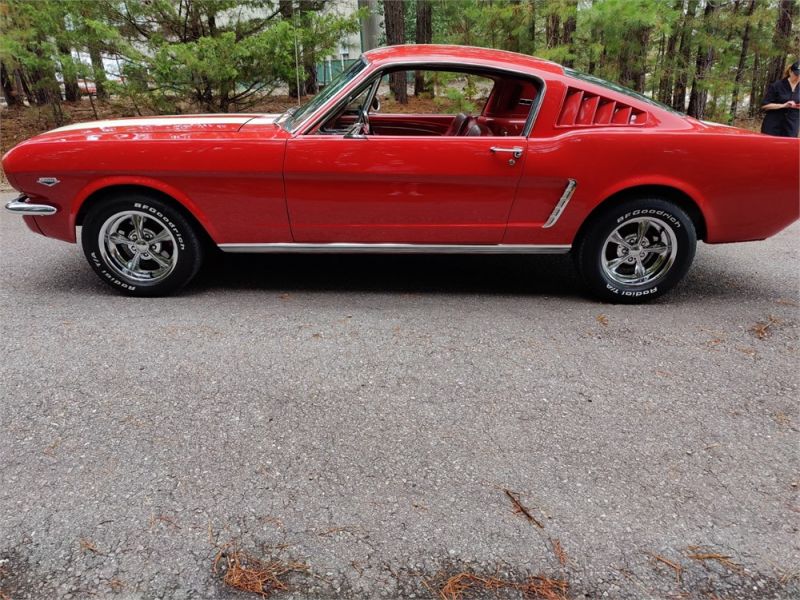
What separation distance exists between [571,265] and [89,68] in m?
8.36

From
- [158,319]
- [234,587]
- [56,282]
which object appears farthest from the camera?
[56,282]

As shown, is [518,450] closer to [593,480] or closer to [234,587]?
[593,480]

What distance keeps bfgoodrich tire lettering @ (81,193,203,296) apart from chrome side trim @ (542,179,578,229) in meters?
2.49

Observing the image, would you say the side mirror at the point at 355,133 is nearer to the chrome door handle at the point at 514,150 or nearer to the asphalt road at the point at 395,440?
the chrome door handle at the point at 514,150

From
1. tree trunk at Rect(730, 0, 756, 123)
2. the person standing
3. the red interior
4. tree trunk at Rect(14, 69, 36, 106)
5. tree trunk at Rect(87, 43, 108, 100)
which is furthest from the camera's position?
tree trunk at Rect(14, 69, 36, 106)

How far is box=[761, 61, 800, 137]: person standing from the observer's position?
7266 mm

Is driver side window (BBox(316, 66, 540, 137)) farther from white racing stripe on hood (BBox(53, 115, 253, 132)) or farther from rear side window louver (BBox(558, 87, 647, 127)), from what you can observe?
white racing stripe on hood (BBox(53, 115, 253, 132))

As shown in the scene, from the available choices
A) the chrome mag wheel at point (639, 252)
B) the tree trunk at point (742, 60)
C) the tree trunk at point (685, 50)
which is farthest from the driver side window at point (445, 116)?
the tree trunk at point (742, 60)

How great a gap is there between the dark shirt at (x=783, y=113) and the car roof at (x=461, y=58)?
4957 mm

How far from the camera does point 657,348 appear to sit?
354 cm

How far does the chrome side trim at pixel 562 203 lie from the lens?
12.9 feet

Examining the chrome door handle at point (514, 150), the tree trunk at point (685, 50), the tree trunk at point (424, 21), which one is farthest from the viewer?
the tree trunk at point (424, 21)

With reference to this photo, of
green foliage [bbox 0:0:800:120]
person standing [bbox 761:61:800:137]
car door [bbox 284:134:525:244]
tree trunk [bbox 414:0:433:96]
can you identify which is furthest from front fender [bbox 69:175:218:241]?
tree trunk [bbox 414:0:433:96]

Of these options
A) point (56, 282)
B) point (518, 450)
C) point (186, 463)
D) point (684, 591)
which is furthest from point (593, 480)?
point (56, 282)
